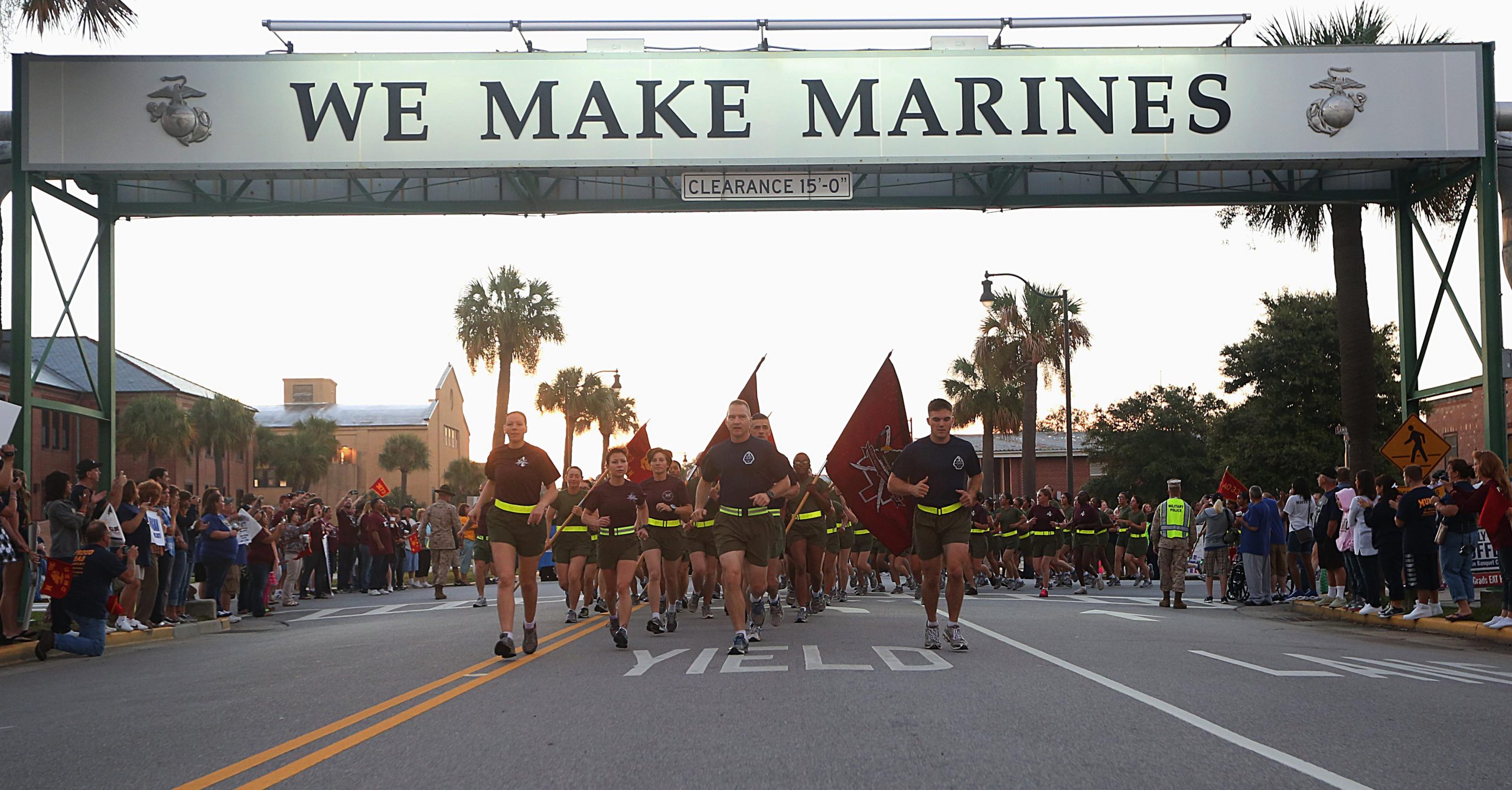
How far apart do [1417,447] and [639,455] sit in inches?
391

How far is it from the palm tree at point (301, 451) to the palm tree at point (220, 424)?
14523 millimetres

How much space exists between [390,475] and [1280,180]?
8971 centimetres

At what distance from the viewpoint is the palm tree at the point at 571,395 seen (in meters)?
66.4

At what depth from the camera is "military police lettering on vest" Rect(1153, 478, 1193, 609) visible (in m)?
20.2

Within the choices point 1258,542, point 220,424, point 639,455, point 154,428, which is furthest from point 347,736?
point 220,424

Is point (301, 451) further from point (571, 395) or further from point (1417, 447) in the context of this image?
point (1417, 447)

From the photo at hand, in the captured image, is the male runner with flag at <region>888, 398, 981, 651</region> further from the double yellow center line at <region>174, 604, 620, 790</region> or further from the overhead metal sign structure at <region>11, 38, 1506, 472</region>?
the overhead metal sign structure at <region>11, 38, 1506, 472</region>

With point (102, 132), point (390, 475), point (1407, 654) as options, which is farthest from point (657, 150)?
point (390, 475)

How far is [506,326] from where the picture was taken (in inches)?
2077

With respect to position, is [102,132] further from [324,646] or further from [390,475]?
[390,475]

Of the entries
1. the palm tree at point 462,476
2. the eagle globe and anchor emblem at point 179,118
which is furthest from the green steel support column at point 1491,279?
the palm tree at point 462,476

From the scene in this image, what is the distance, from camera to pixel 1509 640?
1431 cm

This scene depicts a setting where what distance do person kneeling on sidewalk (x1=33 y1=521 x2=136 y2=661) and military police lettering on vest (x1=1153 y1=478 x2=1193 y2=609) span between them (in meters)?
13.4

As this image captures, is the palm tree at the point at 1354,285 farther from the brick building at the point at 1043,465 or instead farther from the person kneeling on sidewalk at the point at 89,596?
the brick building at the point at 1043,465
